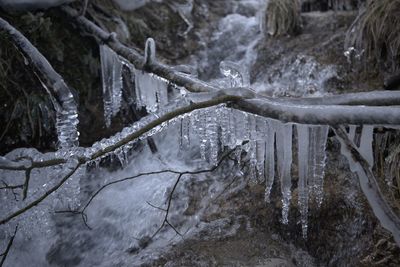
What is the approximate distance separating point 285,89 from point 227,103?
7.85 ft

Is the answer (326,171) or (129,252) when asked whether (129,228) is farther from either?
(326,171)

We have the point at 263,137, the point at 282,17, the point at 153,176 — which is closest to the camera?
the point at 263,137

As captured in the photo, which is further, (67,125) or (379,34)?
(379,34)

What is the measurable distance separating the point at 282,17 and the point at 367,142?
320 cm

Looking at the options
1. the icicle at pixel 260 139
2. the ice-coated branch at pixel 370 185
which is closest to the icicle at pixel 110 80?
the icicle at pixel 260 139

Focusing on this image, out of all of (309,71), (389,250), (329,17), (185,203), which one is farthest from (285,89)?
(389,250)

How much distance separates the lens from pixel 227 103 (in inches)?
102

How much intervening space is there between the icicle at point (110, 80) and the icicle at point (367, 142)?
7.30 ft

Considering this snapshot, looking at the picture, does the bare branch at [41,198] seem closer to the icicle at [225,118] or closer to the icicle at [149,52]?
the icicle at [225,118]

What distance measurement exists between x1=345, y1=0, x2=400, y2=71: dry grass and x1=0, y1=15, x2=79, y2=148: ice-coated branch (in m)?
2.86

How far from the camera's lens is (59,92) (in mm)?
3309

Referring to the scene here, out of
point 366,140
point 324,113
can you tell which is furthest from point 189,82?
point 366,140

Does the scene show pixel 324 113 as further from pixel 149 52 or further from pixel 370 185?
pixel 149 52

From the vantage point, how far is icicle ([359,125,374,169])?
2.47 meters
